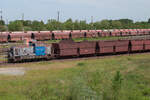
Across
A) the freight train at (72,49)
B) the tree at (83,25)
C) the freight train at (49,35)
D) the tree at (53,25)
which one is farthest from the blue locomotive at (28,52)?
the tree at (83,25)

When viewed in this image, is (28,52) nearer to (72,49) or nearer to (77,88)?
(72,49)

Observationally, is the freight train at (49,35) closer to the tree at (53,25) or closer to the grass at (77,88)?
the tree at (53,25)

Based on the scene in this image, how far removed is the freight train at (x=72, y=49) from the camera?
77.2ft

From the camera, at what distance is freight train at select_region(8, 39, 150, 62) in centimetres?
2352

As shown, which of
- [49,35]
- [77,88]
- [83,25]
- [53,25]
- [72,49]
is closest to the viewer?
[77,88]

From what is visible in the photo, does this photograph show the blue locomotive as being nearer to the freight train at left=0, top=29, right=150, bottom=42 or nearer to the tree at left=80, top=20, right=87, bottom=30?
the freight train at left=0, top=29, right=150, bottom=42

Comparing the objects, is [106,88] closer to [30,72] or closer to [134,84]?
[134,84]

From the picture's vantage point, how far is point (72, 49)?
27.1 metres

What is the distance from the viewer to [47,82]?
14719mm

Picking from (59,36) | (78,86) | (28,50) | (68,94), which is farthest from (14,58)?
(59,36)

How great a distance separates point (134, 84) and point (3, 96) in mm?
10006

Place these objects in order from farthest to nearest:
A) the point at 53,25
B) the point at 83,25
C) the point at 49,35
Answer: the point at 83,25
the point at 53,25
the point at 49,35

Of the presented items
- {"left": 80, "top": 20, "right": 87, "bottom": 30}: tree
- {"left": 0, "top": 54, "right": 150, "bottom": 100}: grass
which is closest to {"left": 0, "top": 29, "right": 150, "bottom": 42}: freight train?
{"left": 80, "top": 20, "right": 87, "bottom": 30}: tree

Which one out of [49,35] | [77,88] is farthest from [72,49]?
[49,35]
